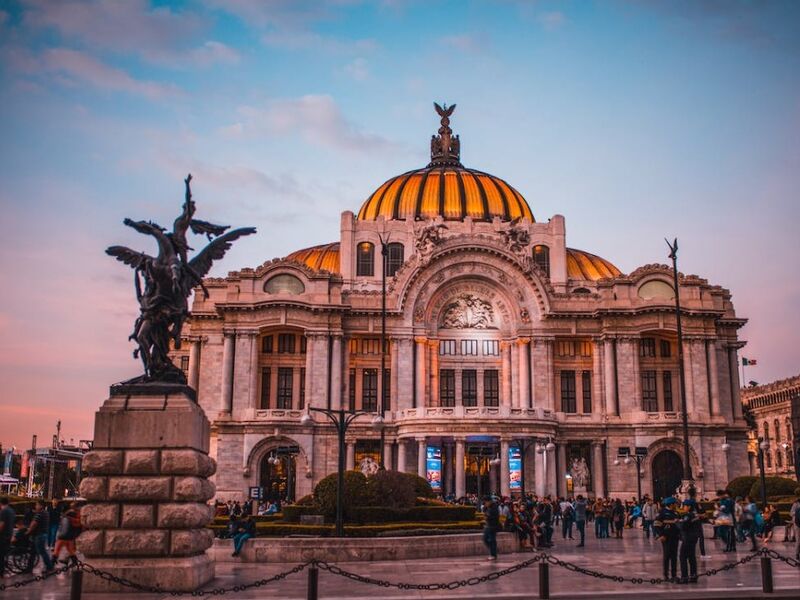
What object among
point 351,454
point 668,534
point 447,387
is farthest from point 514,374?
point 668,534

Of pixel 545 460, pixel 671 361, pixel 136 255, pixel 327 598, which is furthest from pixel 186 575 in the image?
pixel 671 361

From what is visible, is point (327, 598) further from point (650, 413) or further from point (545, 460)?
point (650, 413)

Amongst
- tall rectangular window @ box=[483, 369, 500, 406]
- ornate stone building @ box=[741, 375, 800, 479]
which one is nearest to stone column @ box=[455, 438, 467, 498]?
tall rectangular window @ box=[483, 369, 500, 406]

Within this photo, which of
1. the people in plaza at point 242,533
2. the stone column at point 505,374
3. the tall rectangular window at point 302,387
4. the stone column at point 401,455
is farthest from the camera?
the stone column at point 505,374

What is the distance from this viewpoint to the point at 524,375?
216 feet

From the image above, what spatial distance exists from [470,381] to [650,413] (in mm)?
13780

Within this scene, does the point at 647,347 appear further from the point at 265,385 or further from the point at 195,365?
the point at 195,365

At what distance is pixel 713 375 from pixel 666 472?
8.18 meters

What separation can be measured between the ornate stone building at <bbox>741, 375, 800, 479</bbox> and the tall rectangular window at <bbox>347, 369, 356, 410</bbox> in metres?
50.5

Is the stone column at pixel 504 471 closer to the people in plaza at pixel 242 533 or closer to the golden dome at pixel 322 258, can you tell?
the golden dome at pixel 322 258

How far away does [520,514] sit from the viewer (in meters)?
32.8

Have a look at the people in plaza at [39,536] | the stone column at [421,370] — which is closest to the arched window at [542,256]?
the stone column at [421,370]

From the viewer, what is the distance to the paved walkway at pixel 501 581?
721 inches

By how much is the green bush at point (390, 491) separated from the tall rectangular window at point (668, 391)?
3783 cm
